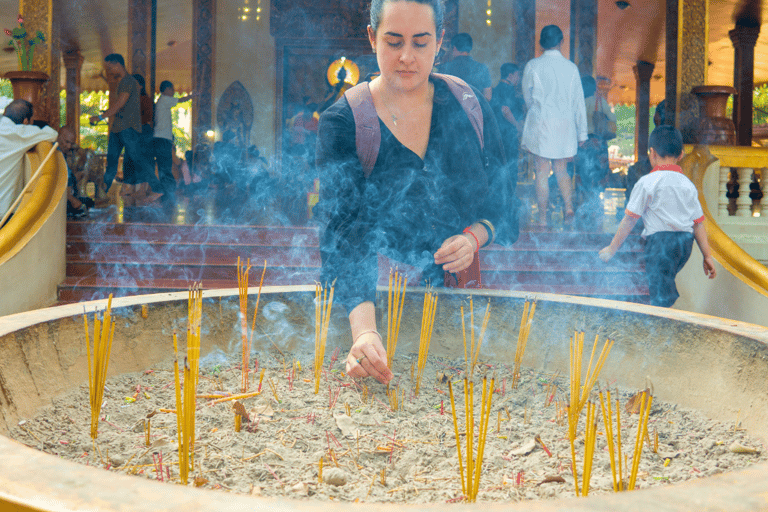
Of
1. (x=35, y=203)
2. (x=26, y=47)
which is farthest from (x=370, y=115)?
(x=26, y=47)

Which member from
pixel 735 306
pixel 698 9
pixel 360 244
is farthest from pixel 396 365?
pixel 698 9

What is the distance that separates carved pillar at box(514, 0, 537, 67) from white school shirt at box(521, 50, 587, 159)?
3.16 metres

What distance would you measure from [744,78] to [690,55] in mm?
5451

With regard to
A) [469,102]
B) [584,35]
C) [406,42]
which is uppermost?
[584,35]

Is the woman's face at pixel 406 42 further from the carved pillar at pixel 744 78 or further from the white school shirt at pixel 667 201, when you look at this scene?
the carved pillar at pixel 744 78

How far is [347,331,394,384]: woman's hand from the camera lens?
1337 millimetres

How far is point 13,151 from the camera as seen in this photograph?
14.3 ft

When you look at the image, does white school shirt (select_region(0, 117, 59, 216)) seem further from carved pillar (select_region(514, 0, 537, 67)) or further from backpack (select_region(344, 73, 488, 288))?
carved pillar (select_region(514, 0, 537, 67))

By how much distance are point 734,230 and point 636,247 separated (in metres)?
0.76

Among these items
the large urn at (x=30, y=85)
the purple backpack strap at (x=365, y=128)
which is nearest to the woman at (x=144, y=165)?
the large urn at (x=30, y=85)

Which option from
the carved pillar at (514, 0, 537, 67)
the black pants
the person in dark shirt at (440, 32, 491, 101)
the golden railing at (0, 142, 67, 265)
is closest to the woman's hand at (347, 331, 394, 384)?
the black pants

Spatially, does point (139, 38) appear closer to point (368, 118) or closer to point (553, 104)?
point (553, 104)

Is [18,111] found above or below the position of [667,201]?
above

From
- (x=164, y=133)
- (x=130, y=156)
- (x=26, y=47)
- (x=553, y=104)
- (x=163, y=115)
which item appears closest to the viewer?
(x=553, y=104)
